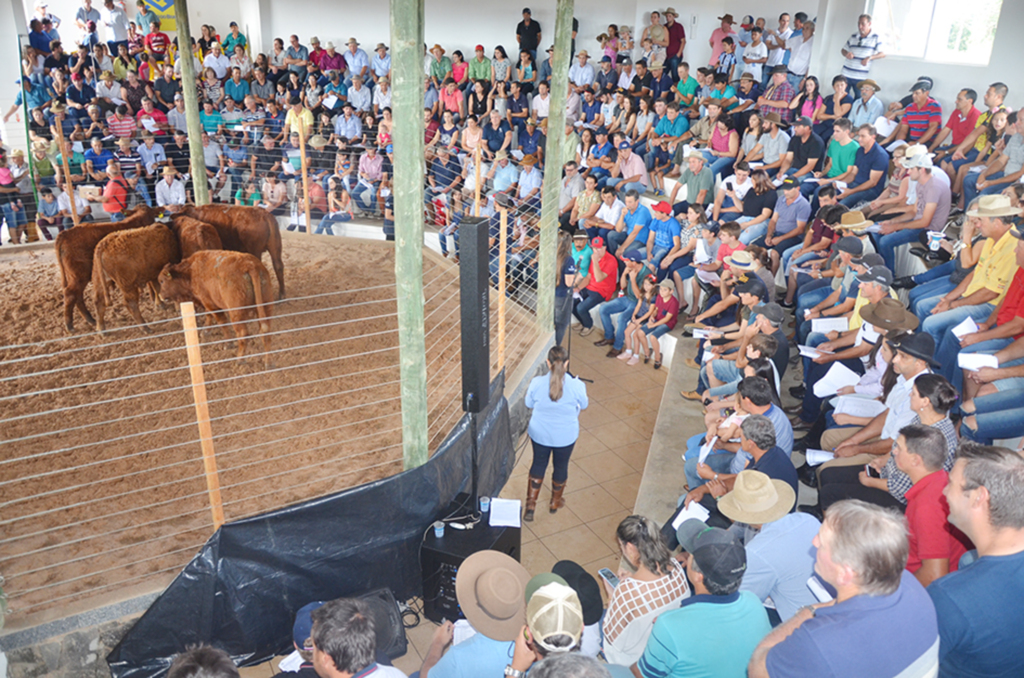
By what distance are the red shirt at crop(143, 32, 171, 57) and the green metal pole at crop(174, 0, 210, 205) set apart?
9.79 meters

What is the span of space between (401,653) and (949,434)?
11.7ft

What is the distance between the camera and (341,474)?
5.55 metres

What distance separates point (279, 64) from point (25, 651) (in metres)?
16.2

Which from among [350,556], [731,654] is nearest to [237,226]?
[350,556]

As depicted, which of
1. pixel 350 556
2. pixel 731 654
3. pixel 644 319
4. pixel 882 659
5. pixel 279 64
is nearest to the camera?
pixel 882 659

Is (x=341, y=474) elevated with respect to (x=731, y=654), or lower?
lower

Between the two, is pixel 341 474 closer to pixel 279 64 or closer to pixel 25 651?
pixel 25 651

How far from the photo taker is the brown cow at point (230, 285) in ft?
22.3

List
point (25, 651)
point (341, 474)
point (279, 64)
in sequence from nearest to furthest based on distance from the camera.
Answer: point (25, 651) < point (341, 474) < point (279, 64)

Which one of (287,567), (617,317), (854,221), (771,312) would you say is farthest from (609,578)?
(617,317)

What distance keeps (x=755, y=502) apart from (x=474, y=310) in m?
2.16

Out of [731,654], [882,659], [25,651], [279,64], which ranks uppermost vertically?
[279,64]

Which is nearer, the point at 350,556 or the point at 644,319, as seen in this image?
the point at 350,556

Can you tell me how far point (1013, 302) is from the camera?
18.2ft
